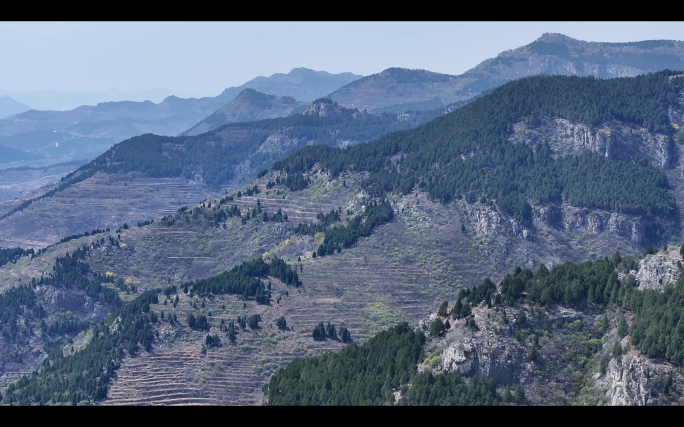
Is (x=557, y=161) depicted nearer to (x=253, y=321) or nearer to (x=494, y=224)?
(x=494, y=224)

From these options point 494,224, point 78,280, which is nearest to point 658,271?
point 494,224

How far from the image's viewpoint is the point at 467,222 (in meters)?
166

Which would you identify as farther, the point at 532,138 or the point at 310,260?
the point at 532,138

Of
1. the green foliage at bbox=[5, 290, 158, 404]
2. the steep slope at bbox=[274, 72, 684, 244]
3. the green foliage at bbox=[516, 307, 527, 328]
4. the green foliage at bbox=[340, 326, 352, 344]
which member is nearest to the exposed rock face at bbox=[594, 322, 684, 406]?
the green foliage at bbox=[516, 307, 527, 328]

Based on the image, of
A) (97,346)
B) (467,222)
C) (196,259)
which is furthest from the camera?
(196,259)

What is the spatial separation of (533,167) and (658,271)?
10035 cm

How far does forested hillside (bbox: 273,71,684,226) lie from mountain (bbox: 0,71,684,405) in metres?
0.51

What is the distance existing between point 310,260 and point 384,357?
70.9 meters

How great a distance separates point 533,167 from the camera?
181m

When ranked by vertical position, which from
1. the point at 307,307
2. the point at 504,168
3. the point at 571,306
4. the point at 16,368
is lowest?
the point at 16,368

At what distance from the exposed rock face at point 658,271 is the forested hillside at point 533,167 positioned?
77.1 meters

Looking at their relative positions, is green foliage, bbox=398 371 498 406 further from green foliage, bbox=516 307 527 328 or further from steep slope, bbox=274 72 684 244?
steep slope, bbox=274 72 684 244
